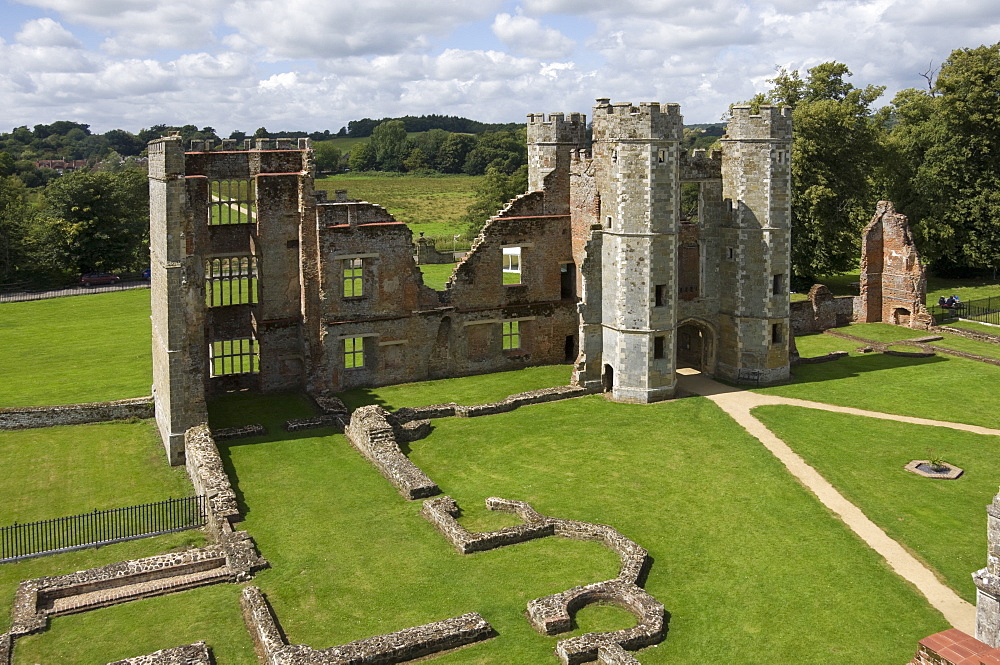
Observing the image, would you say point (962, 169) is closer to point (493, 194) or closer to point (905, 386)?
point (905, 386)

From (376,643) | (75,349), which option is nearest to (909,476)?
(376,643)

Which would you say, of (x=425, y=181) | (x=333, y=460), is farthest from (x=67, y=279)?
(x=425, y=181)

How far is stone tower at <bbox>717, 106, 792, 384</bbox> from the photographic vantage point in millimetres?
37156

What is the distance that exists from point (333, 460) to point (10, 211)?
50748 mm

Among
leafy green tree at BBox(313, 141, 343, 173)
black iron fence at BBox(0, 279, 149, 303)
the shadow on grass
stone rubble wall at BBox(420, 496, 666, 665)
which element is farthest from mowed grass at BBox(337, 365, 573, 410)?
leafy green tree at BBox(313, 141, 343, 173)

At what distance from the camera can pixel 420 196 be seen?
128625 mm

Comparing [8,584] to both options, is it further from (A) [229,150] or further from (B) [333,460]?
(A) [229,150]

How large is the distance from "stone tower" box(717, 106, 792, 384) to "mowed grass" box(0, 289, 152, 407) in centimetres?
2471

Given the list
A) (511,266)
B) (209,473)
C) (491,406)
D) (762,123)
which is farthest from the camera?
(511,266)

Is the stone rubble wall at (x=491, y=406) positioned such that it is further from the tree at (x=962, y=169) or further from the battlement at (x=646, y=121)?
the tree at (x=962, y=169)

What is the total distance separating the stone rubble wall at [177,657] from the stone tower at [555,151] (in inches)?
1038

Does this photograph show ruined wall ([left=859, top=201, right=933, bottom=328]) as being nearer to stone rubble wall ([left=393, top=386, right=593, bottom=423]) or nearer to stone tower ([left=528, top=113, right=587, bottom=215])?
stone tower ([left=528, top=113, right=587, bottom=215])

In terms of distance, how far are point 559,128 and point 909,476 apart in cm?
2105

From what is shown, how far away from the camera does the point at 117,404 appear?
34.1 metres
